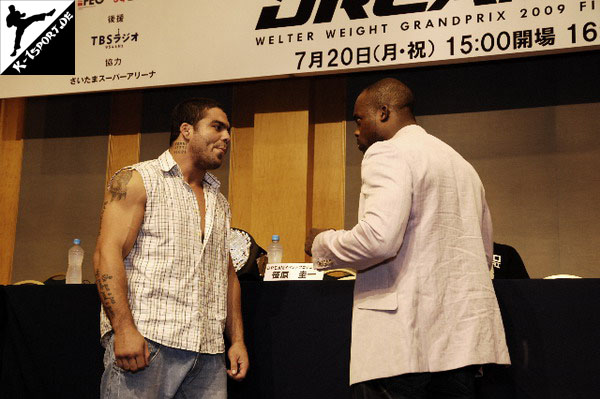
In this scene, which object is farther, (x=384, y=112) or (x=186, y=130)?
(x=186, y=130)

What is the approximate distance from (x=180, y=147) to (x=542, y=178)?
2.42 m

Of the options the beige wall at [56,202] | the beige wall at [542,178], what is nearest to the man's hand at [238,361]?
the beige wall at [542,178]

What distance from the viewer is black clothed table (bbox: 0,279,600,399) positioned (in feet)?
6.93

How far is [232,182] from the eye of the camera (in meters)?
4.54

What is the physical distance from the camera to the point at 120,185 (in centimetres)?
217

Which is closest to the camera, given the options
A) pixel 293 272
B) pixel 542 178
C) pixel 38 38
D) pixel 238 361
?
pixel 238 361

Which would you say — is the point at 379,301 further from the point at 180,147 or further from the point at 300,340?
the point at 180,147

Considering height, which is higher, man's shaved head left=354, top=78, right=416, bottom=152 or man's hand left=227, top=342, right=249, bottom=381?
man's shaved head left=354, top=78, right=416, bottom=152

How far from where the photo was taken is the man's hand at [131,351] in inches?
76.8

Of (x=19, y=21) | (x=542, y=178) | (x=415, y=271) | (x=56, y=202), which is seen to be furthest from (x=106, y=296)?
(x=19, y=21)

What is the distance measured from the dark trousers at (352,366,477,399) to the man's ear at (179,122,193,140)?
1.08 m

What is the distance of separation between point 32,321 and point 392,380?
1.60 meters

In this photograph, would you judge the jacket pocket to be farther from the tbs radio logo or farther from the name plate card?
the tbs radio logo

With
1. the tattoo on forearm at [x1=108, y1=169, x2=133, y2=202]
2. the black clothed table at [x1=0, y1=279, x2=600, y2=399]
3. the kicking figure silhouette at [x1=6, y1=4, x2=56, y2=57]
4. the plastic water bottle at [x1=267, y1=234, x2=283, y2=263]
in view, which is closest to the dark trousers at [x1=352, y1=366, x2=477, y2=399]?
the black clothed table at [x1=0, y1=279, x2=600, y2=399]
